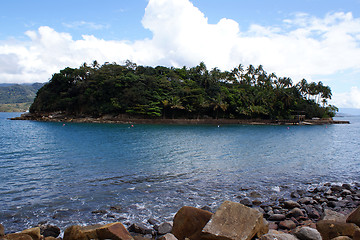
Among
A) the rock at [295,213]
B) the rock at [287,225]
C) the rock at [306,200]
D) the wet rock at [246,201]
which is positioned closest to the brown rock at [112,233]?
the rock at [287,225]

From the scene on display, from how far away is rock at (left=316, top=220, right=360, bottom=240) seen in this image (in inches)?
229

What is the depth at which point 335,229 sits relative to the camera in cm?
601

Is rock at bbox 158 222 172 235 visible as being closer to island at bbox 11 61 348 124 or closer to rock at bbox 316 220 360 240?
rock at bbox 316 220 360 240

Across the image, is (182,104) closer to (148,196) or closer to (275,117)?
(275,117)

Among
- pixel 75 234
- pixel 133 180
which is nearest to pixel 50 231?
pixel 75 234

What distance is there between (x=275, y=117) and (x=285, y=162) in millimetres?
72107

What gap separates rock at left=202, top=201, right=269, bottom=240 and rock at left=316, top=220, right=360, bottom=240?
1402mm

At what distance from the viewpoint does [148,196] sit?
1096cm

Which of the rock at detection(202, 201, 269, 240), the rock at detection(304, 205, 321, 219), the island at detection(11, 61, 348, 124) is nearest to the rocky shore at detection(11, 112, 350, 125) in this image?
the island at detection(11, 61, 348, 124)

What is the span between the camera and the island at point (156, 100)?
74.8 meters

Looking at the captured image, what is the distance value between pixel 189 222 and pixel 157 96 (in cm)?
6973

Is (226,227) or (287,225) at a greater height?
(226,227)

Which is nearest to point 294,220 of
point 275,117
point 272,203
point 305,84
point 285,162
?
point 272,203

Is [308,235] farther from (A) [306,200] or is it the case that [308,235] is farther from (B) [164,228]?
(A) [306,200]
